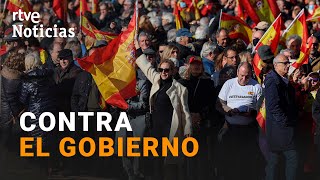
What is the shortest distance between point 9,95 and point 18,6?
6.27 metres

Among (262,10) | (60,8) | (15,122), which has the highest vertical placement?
(60,8)

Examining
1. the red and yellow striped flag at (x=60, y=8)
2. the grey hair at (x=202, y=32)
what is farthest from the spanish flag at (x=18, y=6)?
the grey hair at (x=202, y=32)

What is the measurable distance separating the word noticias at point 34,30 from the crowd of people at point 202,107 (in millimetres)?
2705

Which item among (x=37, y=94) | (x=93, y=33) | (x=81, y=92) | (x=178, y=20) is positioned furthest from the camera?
(x=178, y=20)

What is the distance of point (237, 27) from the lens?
698 inches

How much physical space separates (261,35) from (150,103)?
347 centimetres

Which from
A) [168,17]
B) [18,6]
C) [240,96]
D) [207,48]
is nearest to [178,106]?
[240,96]

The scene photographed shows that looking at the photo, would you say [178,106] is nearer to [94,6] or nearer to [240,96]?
[240,96]

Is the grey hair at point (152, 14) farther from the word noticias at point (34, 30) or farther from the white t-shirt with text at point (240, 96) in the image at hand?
the white t-shirt with text at point (240, 96)

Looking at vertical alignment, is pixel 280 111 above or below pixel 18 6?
below

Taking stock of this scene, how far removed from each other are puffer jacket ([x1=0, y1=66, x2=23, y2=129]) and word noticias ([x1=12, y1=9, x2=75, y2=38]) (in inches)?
146

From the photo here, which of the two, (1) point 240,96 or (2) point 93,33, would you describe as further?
(2) point 93,33

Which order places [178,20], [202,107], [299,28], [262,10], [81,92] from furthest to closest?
[178,20] → [262,10] → [299,28] → [81,92] → [202,107]

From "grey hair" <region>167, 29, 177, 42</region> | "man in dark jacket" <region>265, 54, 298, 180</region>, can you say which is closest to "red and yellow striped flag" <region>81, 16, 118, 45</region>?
"grey hair" <region>167, 29, 177, 42</region>
